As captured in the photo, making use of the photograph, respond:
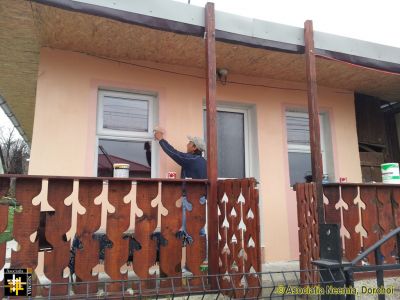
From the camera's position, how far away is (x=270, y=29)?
405 centimetres

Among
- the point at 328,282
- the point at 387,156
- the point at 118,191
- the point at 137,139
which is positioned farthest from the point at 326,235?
the point at 387,156

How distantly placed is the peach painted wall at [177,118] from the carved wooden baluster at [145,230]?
1.64 meters

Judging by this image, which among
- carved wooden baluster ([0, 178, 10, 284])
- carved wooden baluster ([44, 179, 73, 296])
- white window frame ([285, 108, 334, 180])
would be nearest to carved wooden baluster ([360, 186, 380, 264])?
white window frame ([285, 108, 334, 180])

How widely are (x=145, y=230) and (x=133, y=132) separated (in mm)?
2139

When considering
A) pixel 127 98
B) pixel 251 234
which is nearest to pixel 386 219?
pixel 251 234

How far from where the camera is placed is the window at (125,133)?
4.78 meters

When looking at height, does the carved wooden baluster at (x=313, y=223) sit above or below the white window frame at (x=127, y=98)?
below

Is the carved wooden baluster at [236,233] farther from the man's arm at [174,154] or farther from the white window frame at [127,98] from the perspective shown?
the white window frame at [127,98]

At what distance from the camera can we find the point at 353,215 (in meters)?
3.89

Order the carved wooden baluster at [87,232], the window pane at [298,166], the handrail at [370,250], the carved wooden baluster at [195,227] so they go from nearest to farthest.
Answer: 1. the handrail at [370,250]
2. the carved wooden baluster at [87,232]
3. the carved wooden baluster at [195,227]
4. the window pane at [298,166]

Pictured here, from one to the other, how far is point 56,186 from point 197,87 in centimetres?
289

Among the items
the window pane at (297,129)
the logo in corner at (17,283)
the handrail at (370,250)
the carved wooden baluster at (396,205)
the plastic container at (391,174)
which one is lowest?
the logo in corner at (17,283)

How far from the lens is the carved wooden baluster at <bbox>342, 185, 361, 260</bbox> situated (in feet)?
12.6

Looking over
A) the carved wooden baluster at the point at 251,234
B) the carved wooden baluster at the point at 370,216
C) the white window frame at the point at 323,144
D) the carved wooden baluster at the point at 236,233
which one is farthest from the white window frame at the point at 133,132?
the carved wooden baluster at the point at 370,216
